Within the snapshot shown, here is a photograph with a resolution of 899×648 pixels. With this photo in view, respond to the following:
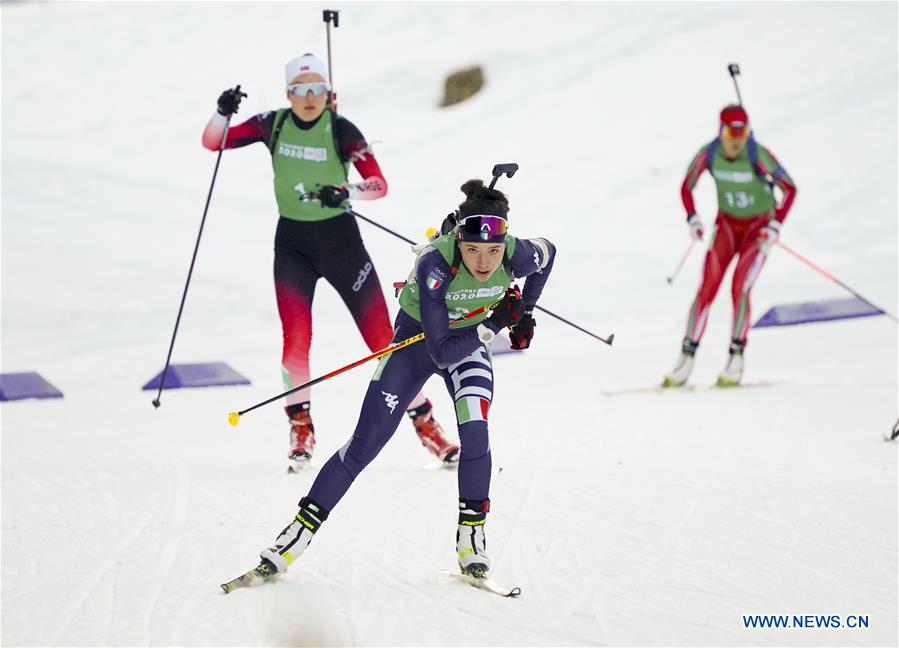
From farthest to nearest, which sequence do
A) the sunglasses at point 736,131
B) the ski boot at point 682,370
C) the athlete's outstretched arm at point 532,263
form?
1. the ski boot at point 682,370
2. the sunglasses at point 736,131
3. the athlete's outstretched arm at point 532,263

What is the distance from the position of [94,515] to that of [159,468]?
3.65 ft

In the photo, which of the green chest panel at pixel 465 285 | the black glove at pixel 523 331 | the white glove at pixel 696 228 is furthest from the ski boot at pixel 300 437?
the white glove at pixel 696 228

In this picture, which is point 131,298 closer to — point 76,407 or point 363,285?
point 76,407

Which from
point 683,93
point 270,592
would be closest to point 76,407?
point 270,592

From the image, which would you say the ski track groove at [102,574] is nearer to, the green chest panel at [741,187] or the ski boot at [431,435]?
the ski boot at [431,435]

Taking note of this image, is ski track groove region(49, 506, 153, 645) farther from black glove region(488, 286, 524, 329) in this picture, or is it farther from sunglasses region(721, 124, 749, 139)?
sunglasses region(721, 124, 749, 139)

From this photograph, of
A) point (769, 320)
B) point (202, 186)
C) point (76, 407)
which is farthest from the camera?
point (202, 186)

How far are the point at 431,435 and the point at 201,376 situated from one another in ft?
14.3

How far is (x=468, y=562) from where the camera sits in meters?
5.12

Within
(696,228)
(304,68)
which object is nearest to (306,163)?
(304,68)

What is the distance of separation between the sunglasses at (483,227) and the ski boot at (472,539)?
109 cm

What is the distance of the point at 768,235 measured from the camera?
33.6 ft

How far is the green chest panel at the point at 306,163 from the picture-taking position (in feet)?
24.8

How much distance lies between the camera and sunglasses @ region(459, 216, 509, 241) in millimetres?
4988
